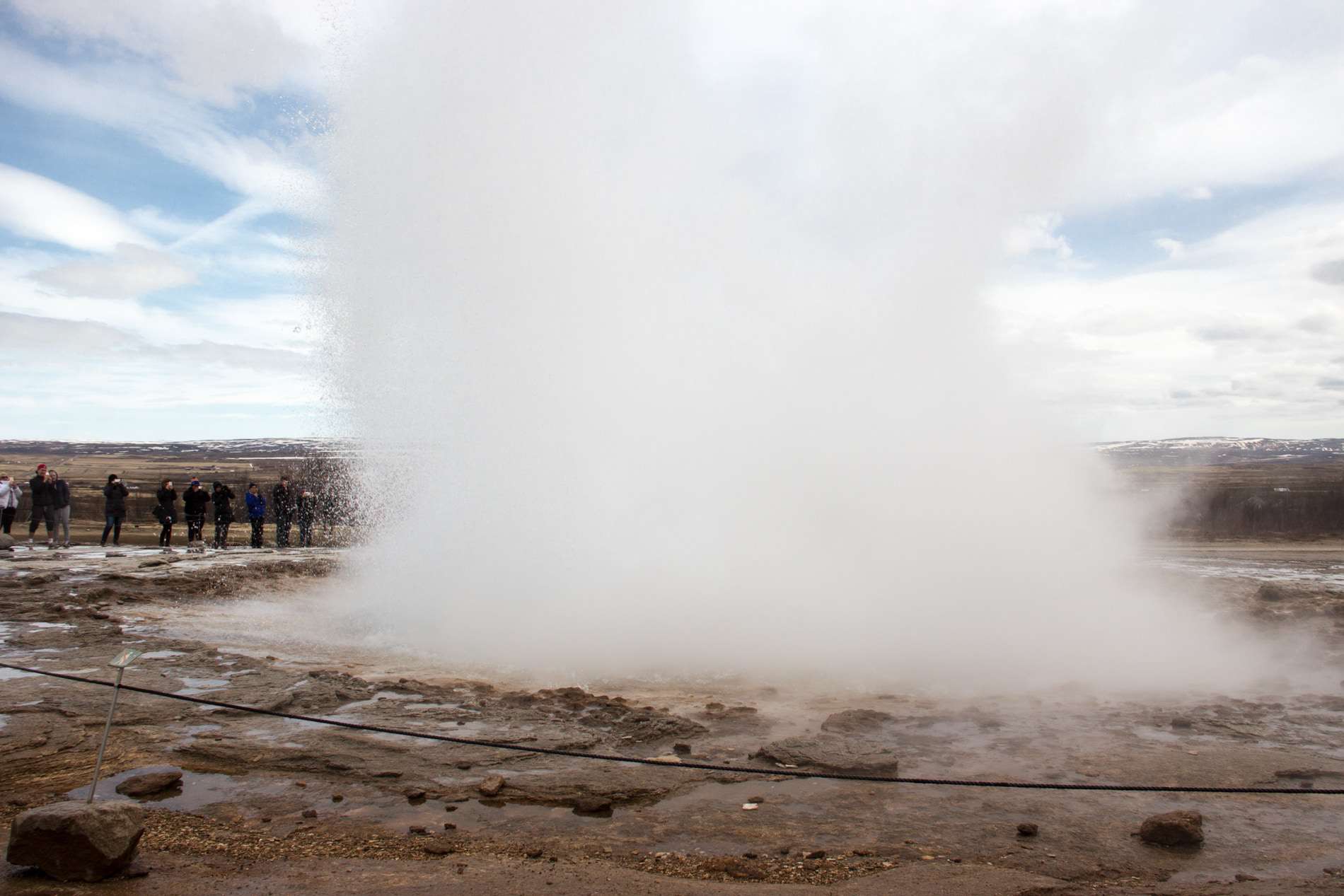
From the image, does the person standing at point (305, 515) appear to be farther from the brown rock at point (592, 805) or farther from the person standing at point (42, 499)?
the brown rock at point (592, 805)

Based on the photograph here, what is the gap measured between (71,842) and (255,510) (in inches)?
579

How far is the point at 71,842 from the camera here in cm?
323

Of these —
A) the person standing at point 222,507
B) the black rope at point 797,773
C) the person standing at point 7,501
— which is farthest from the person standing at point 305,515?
the black rope at point 797,773

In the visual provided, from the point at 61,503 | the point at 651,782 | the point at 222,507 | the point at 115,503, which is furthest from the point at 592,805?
the point at 115,503

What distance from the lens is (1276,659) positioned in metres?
7.98

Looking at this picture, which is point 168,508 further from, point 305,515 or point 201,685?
point 201,685

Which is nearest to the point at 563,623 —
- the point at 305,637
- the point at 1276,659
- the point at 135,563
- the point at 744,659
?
the point at 744,659

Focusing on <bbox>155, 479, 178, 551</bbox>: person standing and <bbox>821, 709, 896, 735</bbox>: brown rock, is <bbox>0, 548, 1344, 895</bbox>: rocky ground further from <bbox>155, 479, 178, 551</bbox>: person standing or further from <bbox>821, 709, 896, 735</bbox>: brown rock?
<bbox>155, 479, 178, 551</bbox>: person standing

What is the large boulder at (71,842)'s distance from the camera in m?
3.22

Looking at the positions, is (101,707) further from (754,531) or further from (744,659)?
(754,531)

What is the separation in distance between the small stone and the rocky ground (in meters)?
0.05

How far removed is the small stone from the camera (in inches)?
169

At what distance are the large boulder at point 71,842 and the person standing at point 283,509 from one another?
14609 mm

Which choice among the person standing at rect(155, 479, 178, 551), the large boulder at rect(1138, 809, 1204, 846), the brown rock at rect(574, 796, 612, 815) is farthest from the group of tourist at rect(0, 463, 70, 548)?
the large boulder at rect(1138, 809, 1204, 846)
